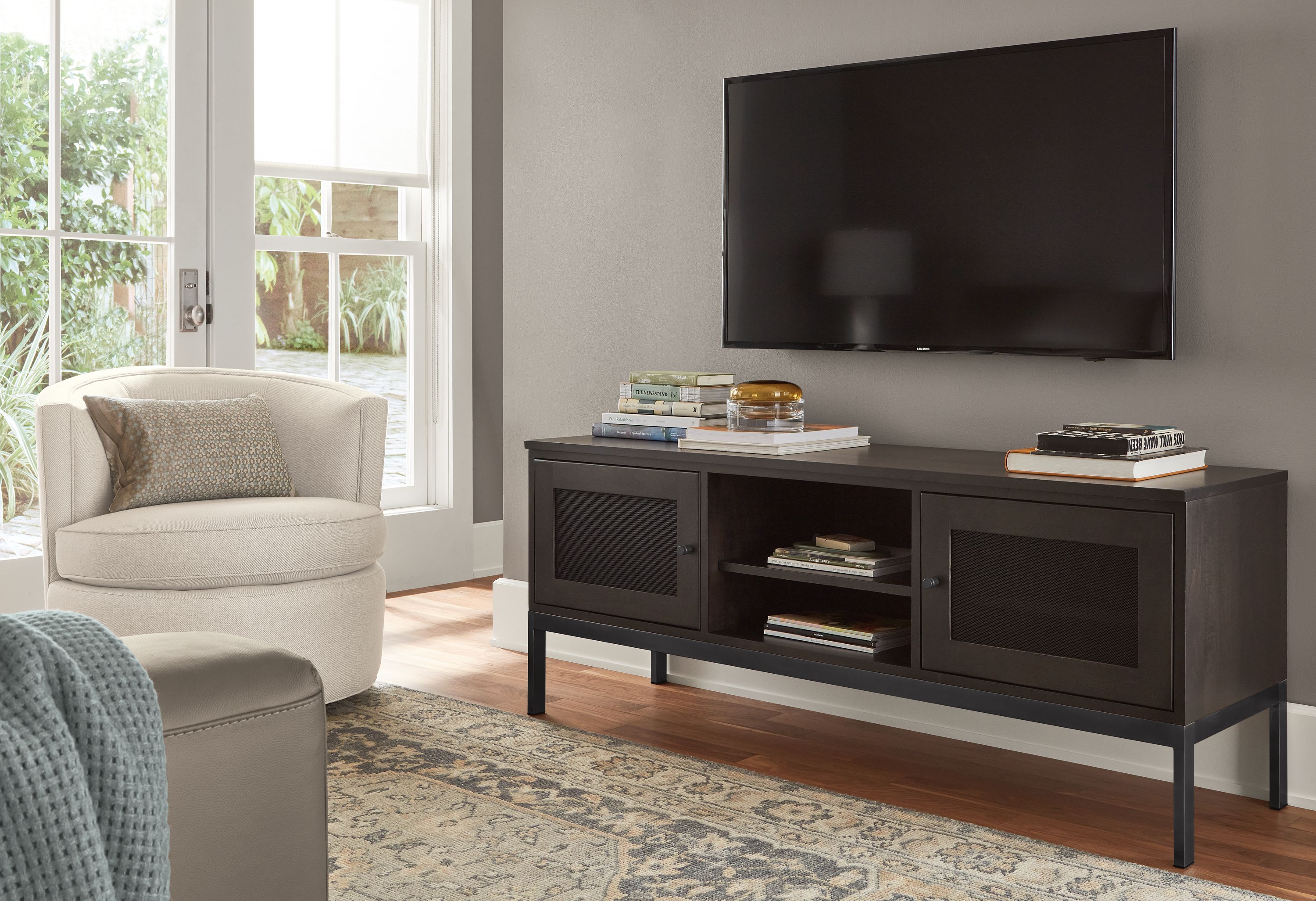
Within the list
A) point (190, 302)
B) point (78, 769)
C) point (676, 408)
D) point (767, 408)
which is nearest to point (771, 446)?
point (767, 408)

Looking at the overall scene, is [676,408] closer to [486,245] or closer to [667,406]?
[667,406]

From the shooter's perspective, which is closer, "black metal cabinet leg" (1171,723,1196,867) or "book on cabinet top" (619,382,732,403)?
"black metal cabinet leg" (1171,723,1196,867)

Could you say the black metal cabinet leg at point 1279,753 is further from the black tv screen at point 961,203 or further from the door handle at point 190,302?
the door handle at point 190,302

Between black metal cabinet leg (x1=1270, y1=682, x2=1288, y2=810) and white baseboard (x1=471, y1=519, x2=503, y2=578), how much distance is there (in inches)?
115

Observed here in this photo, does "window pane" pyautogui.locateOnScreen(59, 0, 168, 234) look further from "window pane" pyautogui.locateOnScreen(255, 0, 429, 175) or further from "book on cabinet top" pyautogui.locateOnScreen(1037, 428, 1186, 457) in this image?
"book on cabinet top" pyautogui.locateOnScreen(1037, 428, 1186, 457)

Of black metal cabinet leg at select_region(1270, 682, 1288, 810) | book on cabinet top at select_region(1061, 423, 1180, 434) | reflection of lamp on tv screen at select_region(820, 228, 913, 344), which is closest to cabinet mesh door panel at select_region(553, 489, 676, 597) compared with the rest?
reflection of lamp on tv screen at select_region(820, 228, 913, 344)

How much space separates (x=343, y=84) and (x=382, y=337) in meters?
0.85

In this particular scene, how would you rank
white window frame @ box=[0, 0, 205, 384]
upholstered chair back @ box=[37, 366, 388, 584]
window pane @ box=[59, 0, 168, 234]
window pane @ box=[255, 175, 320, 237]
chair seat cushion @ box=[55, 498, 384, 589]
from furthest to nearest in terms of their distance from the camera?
1. window pane @ box=[255, 175, 320, 237]
2. white window frame @ box=[0, 0, 205, 384]
3. window pane @ box=[59, 0, 168, 234]
4. upholstered chair back @ box=[37, 366, 388, 584]
5. chair seat cushion @ box=[55, 498, 384, 589]

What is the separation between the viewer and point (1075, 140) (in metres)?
2.49

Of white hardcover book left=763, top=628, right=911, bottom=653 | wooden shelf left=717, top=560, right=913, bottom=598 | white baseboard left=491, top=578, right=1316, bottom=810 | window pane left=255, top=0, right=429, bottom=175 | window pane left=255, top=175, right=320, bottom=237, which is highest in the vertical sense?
window pane left=255, top=0, right=429, bottom=175

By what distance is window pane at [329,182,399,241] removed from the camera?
4.30m

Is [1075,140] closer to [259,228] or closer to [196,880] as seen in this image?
[196,880]

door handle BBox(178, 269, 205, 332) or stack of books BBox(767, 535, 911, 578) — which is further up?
door handle BBox(178, 269, 205, 332)

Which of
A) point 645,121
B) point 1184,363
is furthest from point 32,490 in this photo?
point 1184,363
